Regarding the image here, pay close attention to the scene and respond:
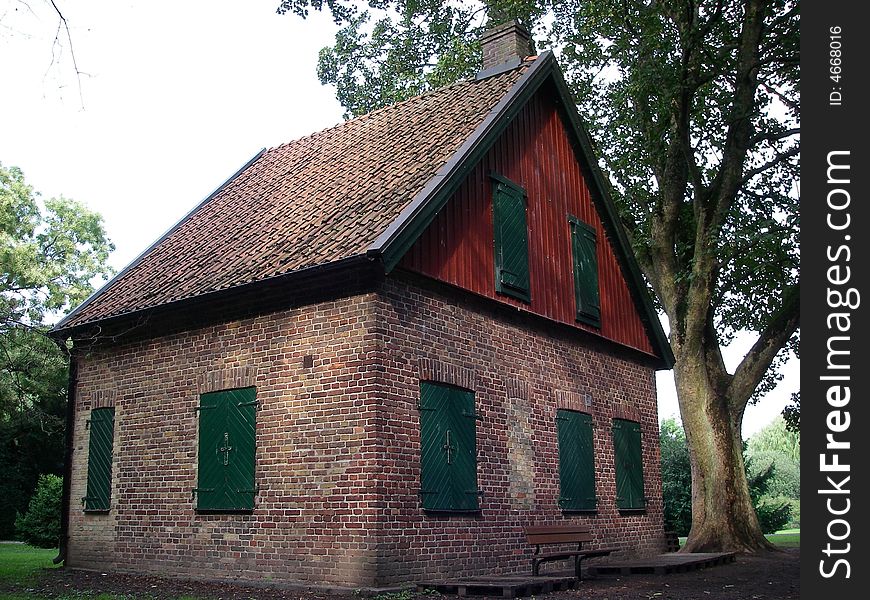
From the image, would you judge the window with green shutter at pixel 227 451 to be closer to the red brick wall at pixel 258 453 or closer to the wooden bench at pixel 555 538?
the red brick wall at pixel 258 453

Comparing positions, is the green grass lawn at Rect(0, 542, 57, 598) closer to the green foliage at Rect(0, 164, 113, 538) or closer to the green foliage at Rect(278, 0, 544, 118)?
the green foliage at Rect(0, 164, 113, 538)

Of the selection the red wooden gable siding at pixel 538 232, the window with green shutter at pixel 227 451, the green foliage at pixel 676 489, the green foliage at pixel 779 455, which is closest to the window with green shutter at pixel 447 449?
the red wooden gable siding at pixel 538 232

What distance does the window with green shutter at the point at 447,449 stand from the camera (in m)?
12.0

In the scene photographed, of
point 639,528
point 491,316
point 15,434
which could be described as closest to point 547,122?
point 491,316

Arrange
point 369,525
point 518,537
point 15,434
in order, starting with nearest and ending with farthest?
point 369,525 < point 518,537 < point 15,434

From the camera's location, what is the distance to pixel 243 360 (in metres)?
13.0

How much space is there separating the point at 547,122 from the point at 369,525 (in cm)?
845

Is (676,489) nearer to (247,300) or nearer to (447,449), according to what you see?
(447,449)

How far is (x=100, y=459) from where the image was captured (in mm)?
14969

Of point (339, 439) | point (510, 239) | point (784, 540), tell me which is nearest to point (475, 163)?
point (510, 239)

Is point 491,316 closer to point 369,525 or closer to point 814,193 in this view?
point 369,525

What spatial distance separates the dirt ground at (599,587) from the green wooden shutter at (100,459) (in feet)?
3.83

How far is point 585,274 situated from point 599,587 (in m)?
6.13

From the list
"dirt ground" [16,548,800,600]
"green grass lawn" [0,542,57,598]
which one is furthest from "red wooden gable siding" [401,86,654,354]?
"green grass lawn" [0,542,57,598]
